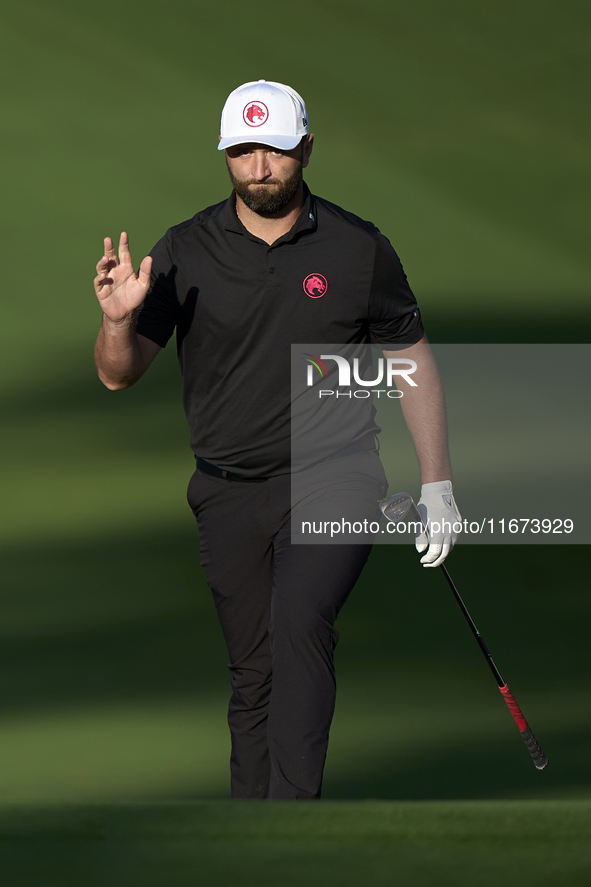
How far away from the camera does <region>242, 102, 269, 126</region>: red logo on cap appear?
3213 mm

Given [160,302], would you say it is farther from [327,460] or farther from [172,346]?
[172,346]

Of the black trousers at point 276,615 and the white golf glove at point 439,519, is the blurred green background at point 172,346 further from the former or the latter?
the white golf glove at point 439,519

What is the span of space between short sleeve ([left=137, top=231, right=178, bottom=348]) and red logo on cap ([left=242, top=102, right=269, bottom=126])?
0.39 meters

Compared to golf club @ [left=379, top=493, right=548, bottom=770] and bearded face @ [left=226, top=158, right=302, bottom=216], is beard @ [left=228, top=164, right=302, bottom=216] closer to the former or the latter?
bearded face @ [left=226, top=158, right=302, bottom=216]

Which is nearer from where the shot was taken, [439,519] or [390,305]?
[390,305]

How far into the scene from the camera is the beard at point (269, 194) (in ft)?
10.6

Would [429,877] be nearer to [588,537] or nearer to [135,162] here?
[588,537]

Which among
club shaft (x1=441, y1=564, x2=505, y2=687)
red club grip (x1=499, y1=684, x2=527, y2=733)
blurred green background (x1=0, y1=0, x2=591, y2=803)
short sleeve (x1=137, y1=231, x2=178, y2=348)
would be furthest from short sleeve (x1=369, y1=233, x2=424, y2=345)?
blurred green background (x1=0, y1=0, x2=591, y2=803)

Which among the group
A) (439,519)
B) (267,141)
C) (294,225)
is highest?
(267,141)

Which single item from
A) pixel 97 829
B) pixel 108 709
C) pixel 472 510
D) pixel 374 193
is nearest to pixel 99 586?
pixel 108 709

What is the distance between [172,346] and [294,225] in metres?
3.38

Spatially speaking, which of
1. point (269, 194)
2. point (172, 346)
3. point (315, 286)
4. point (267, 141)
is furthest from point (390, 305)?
point (172, 346)

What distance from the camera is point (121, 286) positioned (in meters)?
3.13

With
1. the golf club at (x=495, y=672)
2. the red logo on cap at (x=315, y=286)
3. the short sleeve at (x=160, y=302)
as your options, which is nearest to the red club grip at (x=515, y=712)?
the golf club at (x=495, y=672)
